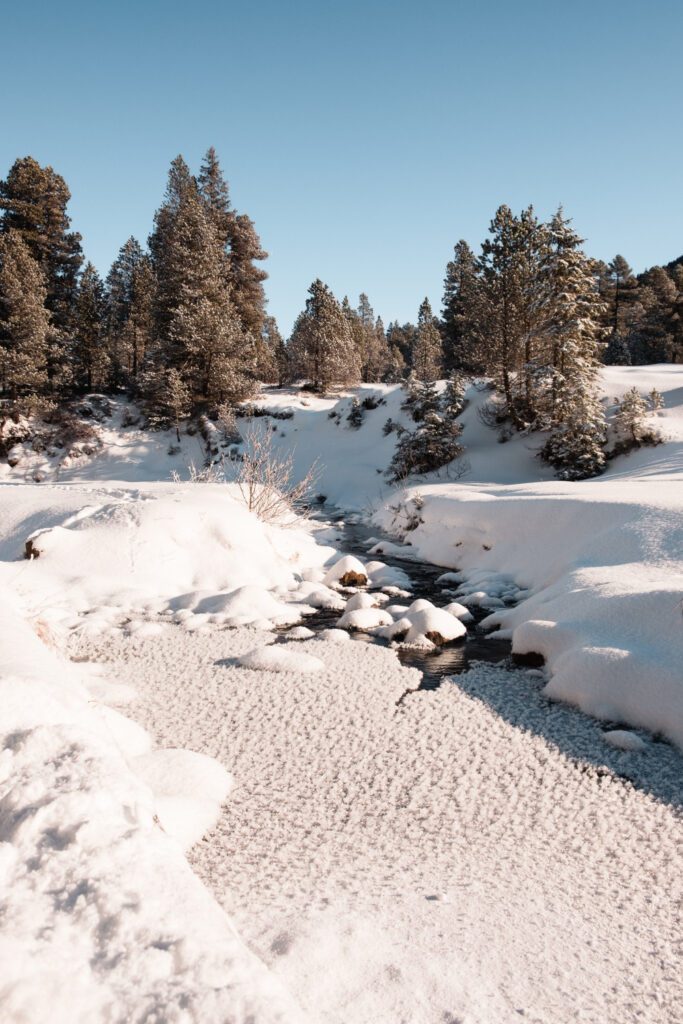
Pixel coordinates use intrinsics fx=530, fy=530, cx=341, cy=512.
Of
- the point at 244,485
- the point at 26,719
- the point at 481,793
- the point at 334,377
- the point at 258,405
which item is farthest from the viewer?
the point at 334,377

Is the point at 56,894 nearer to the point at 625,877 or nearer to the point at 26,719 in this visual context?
the point at 26,719

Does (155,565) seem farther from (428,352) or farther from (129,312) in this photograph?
(428,352)

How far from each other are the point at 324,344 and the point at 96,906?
29.7 metres

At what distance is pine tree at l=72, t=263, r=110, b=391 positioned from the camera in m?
26.1

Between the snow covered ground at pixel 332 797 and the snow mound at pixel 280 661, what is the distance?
4cm

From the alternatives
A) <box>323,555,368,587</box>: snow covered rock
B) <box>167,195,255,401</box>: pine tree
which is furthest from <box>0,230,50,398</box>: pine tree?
<box>323,555,368,587</box>: snow covered rock

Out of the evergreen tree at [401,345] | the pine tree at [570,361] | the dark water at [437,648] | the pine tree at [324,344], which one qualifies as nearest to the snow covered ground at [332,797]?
the dark water at [437,648]

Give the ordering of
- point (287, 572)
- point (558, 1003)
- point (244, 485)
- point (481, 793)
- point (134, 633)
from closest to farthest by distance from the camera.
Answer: point (558, 1003) < point (481, 793) < point (134, 633) < point (287, 572) < point (244, 485)

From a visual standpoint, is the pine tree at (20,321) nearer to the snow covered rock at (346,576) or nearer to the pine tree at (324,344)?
the pine tree at (324,344)

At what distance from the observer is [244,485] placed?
10.7m

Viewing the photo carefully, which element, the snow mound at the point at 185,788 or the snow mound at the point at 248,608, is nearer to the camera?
the snow mound at the point at 185,788

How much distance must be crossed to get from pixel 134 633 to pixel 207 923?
4608 millimetres

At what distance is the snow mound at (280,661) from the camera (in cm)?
485

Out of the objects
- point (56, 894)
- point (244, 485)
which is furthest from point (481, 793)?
point (244, 485)
